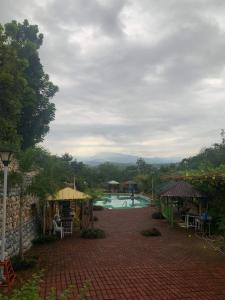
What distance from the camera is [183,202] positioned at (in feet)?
64.4

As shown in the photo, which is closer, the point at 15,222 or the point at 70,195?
the point at 15,222

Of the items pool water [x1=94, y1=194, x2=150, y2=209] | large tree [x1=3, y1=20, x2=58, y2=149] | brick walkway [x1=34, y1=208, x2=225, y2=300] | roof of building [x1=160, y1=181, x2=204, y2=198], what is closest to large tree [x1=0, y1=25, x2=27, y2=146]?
large tree [x1=3, y1=20, x2=58, y2=149]

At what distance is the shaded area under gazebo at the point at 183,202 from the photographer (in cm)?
1572

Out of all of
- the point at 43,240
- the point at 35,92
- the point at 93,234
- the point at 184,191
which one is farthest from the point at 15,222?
the point at 35,92

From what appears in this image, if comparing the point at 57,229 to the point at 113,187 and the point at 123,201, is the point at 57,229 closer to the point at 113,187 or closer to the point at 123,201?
the point at 123,201

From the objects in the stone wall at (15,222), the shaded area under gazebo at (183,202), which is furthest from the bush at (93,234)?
the shaded area under gazebo at (183,202)

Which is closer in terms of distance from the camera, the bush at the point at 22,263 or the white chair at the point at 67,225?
the bush at the point at 22,263

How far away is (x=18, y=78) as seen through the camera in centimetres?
1795

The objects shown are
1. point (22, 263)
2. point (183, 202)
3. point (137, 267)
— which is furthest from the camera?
point (183, 202)

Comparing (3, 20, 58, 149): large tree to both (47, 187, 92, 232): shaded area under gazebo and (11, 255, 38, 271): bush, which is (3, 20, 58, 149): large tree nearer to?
(47, 187, 92, 232): shaded area under gazebo

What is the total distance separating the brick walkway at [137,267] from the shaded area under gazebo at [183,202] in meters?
2.48

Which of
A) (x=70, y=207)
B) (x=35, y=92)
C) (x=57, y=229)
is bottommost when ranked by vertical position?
(x=57, y=229)

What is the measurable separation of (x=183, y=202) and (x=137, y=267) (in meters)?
11.4

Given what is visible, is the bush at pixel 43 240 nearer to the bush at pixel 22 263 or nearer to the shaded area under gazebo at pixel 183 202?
the bush at pixel 22 263
